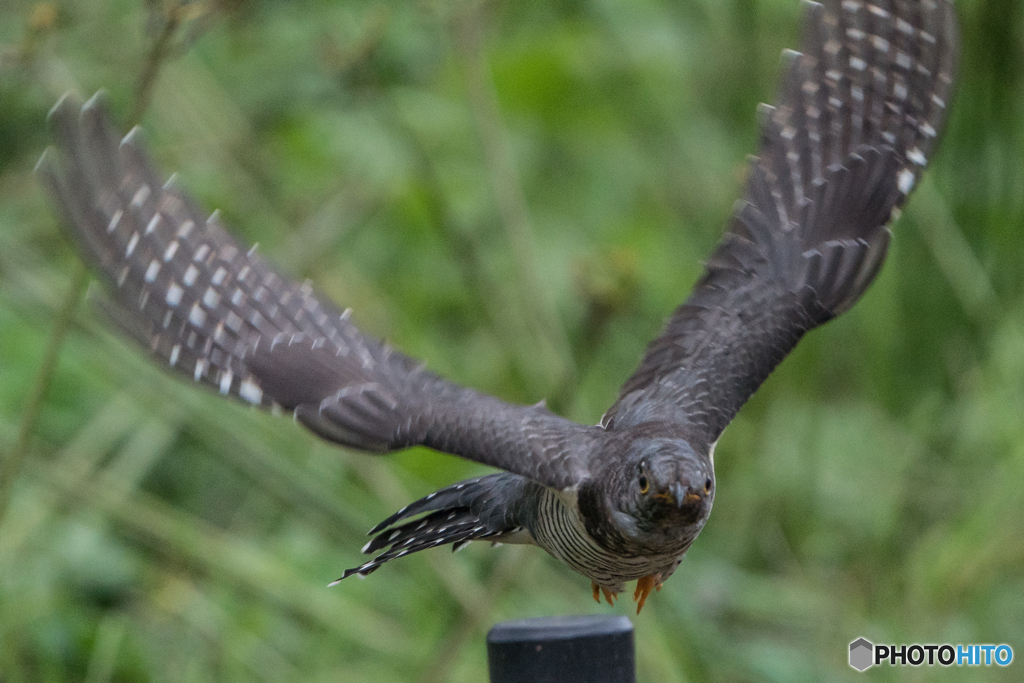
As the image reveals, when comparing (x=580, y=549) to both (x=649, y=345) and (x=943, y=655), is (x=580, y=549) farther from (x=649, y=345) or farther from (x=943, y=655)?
(x=943, y=655)

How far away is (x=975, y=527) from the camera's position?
115 inches

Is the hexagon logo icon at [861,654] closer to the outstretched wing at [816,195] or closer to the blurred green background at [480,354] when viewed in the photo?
the blurred green background at [480,354]

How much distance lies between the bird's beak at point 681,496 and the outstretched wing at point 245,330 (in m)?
0.20

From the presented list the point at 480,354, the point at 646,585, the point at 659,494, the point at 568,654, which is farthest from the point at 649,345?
the point at 480,354

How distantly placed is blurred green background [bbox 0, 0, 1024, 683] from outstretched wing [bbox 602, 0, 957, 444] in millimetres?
222

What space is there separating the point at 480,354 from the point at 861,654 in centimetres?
152

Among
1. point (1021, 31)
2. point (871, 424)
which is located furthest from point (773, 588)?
point (1021, 31)

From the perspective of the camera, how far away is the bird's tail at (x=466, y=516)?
5.75 feet

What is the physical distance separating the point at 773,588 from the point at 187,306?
206 cm

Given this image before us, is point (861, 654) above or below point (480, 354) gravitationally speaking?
below

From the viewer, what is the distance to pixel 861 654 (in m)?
2.90

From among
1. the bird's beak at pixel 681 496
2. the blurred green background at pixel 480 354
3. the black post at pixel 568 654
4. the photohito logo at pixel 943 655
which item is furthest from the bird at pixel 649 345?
the photohito logo at pixel 943 655

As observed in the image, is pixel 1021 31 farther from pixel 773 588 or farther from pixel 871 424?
pixel 773 588

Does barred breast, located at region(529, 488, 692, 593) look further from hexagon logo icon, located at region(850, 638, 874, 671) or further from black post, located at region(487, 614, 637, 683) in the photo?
hexagon logo icon, located at region(850, 638, 874, 671)
